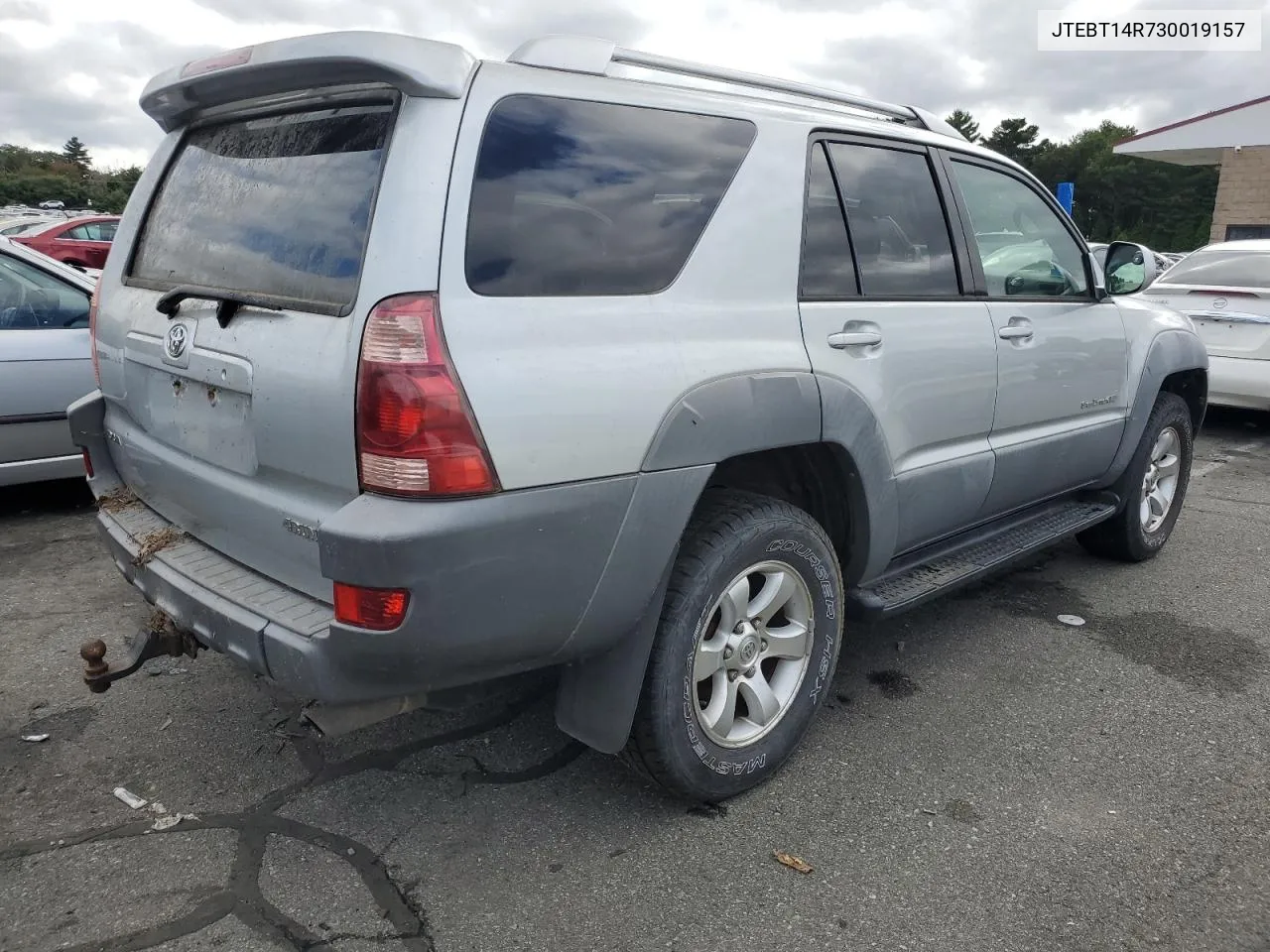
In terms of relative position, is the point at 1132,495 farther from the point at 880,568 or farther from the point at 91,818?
the point at 91,818

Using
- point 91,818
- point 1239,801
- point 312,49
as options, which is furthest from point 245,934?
point 1239,801

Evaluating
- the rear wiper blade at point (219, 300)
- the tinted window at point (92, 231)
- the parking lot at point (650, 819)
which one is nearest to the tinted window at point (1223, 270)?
the parking lot at point (650, 819)

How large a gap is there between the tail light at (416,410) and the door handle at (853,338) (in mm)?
1182

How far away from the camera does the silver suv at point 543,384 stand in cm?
197

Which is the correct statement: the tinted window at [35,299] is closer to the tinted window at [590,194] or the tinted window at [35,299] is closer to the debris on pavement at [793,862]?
the tinted window at [590,194]

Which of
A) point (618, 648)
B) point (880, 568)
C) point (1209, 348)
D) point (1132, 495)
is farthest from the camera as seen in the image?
point (1209, 348)

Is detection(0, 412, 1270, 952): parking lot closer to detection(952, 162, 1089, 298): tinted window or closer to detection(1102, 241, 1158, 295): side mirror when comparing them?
detection(952, 162, 1089, 298): tinted window

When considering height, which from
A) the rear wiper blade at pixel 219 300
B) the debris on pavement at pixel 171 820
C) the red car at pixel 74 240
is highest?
the red car at pixel 74 240

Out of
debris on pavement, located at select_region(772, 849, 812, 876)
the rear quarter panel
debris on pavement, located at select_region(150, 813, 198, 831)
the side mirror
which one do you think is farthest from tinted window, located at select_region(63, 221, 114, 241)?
debris on pavement, located at select_region(772, 849, 812, 876)

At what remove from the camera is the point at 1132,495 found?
445 centimetres

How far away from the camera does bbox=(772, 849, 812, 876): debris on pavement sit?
2369 mm

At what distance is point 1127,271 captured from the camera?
412 centimetres

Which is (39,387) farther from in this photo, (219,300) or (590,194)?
(590,194)

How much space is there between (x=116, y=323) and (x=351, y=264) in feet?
3.87
